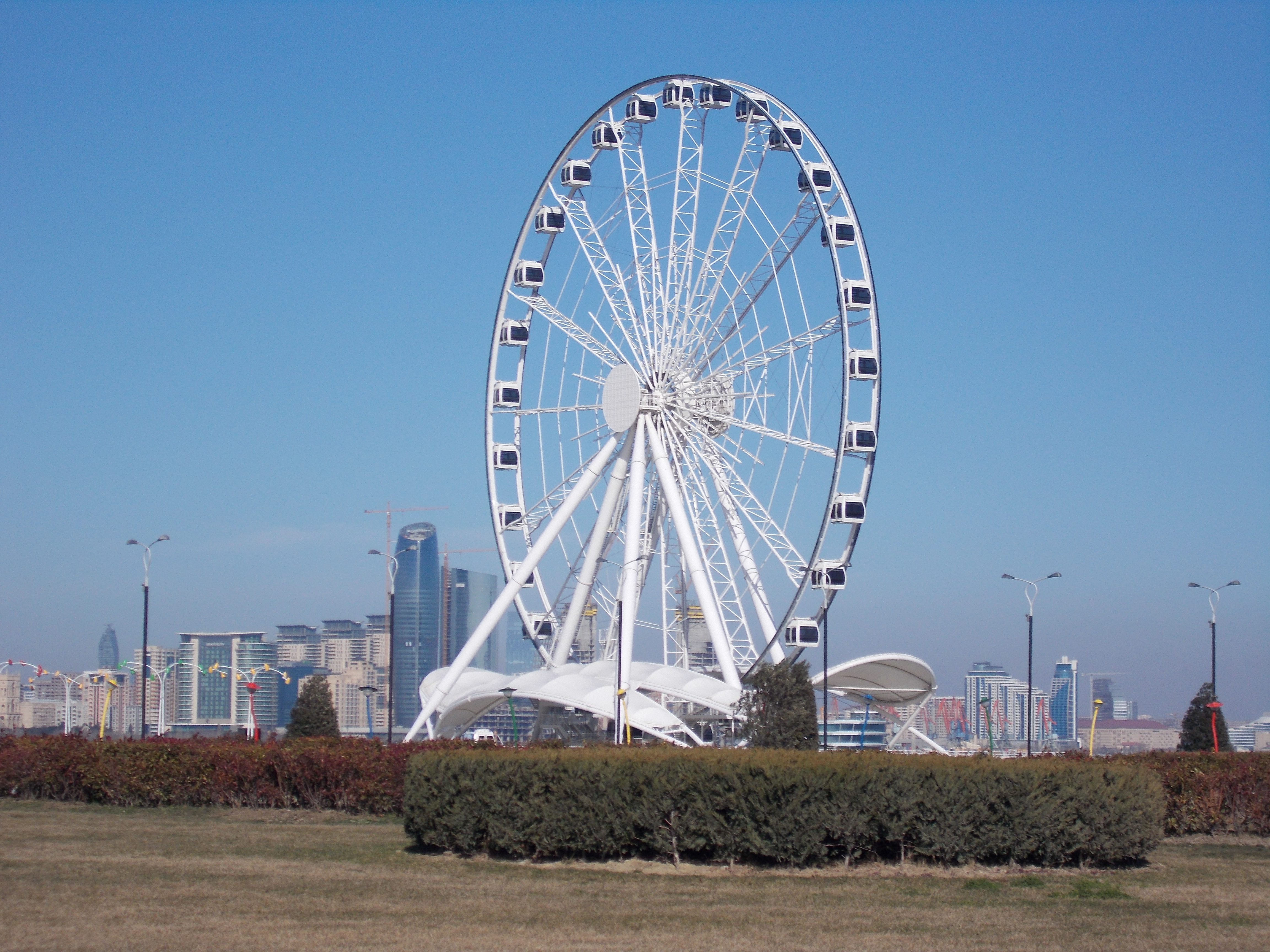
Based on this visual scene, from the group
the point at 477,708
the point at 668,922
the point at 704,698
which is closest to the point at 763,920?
the point at 668,922

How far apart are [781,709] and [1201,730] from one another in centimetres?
1848

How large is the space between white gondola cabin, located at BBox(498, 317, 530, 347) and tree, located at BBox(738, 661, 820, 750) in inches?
729

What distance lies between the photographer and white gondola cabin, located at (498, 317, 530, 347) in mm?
51031

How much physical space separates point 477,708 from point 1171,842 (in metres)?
36.0

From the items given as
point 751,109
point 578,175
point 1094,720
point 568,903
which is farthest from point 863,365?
point 568,903

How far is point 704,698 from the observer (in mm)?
46250

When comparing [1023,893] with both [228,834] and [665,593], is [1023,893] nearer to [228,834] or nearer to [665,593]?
[228,834]

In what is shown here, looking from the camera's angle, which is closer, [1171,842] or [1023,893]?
[1023,893]

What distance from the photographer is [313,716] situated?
4503 cm

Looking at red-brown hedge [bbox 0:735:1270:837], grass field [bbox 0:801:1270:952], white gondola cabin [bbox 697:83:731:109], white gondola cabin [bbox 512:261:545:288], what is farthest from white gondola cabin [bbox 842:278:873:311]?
grass field [bbox 0:801:1270:952]

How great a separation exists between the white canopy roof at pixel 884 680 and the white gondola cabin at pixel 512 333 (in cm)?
1569

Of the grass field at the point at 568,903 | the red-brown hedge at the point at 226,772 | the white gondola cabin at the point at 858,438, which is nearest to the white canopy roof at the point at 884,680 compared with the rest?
the white gondola cabin at the point at 858,438

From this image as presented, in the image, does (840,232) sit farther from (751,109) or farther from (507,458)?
(507,458)

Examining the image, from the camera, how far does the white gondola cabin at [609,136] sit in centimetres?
4794
